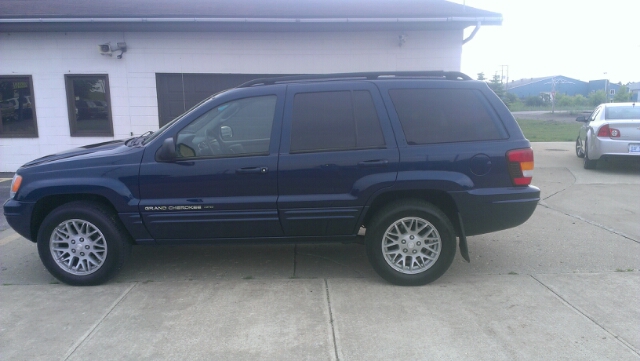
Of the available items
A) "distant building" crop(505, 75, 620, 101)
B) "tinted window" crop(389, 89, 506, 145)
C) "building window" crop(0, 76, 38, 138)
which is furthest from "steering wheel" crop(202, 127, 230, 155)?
"distant building" crop(505, 75, 620, 101)

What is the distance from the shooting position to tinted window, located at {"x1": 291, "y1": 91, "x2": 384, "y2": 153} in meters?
4.55

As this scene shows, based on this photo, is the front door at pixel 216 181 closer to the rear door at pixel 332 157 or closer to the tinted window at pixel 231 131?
the tinted window at pixel 231 131

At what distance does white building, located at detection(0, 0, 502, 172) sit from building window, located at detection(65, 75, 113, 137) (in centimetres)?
2

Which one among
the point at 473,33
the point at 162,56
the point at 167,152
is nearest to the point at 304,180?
the point at 167,152

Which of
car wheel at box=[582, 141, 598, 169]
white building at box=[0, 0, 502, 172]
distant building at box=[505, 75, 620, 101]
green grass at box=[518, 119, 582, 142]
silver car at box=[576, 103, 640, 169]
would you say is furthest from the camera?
distant building at box=[505, 75, 620, 101]

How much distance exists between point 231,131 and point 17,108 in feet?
27.7

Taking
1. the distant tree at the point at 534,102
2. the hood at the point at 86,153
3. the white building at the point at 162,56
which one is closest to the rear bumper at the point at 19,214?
the hood at the point at 86,153

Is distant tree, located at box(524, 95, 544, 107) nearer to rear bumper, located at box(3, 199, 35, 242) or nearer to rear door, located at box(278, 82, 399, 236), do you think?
rear door, located at box(278, 82, 399, 236)

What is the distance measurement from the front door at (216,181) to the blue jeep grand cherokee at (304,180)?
10 mm

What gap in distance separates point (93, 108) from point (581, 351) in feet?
33.4

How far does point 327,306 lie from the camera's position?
4.23 m

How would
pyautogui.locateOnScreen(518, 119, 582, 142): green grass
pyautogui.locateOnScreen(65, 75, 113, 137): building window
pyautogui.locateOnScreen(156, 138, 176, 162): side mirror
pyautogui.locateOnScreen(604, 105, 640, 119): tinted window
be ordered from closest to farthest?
pyautogui.locateOnScreen(156, 138, 176, 162): side mirror < pyautogui.locateOnScreen(65, 75, 113, 137): building window < pyautogui.locateOnScreen(604, 105, 640, 119): tinted window < pyautogui.locateOnScreen(518, 119, 582, 142): green grass

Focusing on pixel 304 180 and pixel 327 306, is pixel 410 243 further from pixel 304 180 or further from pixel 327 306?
pixel 304 180

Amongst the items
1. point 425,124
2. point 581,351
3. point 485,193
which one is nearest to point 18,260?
point 425,124
